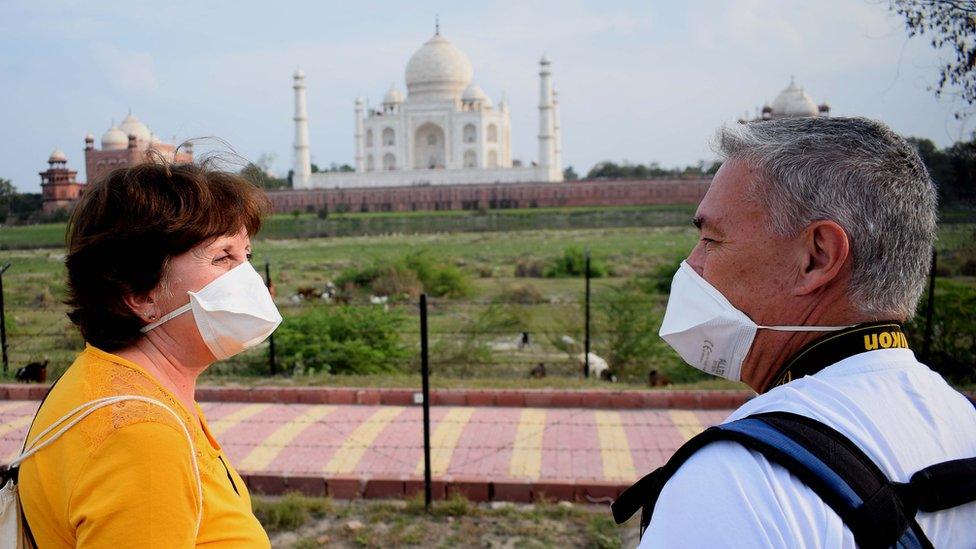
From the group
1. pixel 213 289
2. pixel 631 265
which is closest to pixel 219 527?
pixel 213 289

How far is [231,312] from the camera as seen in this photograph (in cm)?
178

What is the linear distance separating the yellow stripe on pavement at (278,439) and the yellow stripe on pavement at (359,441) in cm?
42

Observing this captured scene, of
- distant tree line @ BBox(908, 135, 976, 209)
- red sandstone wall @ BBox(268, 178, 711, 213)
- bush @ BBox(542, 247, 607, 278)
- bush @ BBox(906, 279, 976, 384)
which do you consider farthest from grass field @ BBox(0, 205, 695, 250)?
bush @ BBox(906, 279, 976, 384)

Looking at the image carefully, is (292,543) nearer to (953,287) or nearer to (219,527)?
(219,527)

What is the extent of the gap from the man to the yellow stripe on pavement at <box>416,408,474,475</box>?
149 inches

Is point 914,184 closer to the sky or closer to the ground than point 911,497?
closer to the sky

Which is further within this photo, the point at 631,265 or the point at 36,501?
the point at 631,265

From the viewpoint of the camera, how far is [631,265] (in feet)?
66.4

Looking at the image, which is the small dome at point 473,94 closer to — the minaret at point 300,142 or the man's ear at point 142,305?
the minaret at point 300,142

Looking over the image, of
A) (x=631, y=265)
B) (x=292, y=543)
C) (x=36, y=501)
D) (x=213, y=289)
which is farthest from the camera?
(x=631, y=265)

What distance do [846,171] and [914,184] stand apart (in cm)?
12

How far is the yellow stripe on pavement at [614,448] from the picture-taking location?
4.88m

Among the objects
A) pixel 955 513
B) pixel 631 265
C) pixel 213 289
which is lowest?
pixel 631 265

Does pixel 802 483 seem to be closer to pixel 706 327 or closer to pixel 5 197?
pixel 706 327
